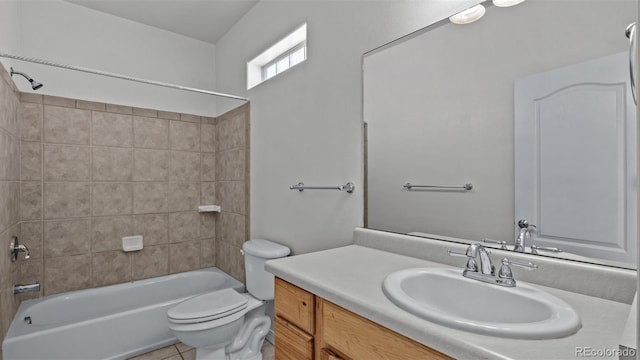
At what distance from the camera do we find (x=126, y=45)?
2.71 metres

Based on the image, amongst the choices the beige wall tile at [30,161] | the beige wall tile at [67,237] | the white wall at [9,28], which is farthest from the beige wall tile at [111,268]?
the white wall at [9,28]

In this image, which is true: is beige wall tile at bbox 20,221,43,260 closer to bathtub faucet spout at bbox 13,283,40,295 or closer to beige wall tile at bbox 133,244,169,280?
bathtub faucet spout at bbox 13,283,40,295

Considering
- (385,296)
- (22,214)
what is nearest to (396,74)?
(385,296)

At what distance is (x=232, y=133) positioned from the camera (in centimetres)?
282

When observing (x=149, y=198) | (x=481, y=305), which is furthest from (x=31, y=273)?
(x=481, y=305)

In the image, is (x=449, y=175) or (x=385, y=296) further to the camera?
(x=449, y=175)

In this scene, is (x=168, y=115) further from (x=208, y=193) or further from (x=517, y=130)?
(x=517, y=130)

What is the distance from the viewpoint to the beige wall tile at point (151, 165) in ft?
8.92

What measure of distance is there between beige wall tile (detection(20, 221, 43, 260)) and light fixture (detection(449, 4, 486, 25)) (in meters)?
3.02

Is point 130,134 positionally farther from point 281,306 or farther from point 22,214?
point 281,306

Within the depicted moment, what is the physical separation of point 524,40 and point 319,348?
1224mm

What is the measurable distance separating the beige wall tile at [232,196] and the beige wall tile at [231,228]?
6 cm

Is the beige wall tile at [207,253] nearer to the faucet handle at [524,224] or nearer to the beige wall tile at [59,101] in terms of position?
the beige wall tile at [59,101]

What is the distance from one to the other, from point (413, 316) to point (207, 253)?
2.74 meters
